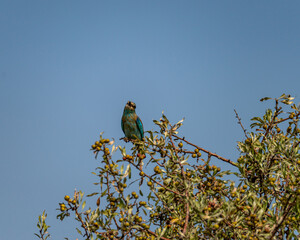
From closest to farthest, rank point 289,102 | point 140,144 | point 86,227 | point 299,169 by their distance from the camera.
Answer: point 86,227, point 299,169, point 140,144, point 289,102

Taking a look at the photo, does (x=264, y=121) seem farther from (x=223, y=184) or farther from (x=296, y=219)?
(x=296, y=219)

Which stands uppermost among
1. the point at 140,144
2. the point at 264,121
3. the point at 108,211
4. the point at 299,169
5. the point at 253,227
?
the point at 264,121

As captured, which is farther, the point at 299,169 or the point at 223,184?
the point at 223,184

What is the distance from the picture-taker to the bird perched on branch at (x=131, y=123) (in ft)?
42.3

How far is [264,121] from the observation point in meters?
8.13

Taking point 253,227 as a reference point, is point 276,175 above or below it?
above

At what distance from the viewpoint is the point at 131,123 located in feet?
42.4

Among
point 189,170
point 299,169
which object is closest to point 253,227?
point 299,169

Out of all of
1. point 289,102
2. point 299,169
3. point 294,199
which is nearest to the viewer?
point 294,199

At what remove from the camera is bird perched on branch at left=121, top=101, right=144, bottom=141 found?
42.3ft

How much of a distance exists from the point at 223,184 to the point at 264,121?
1703 mm

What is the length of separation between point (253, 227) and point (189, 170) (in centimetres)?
198

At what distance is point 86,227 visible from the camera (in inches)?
242

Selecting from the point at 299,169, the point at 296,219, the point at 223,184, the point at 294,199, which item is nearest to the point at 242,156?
the point at 223,184
